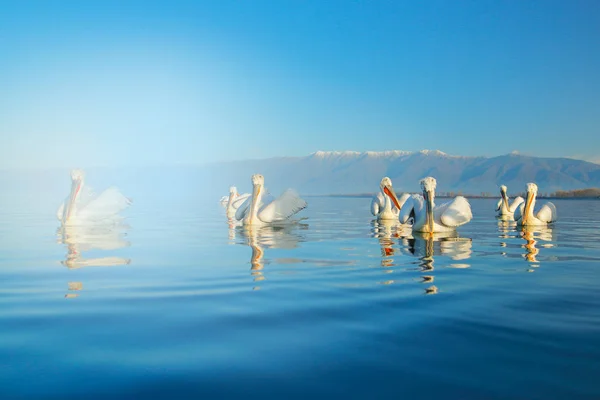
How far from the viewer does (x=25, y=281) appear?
8016mm

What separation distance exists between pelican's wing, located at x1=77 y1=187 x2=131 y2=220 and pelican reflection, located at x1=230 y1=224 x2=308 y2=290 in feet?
17.2

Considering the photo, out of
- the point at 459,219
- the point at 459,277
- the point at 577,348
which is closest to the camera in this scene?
the point at 577,348

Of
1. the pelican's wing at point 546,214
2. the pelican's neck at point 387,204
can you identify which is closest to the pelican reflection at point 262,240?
the pelican's neck at point 387,204

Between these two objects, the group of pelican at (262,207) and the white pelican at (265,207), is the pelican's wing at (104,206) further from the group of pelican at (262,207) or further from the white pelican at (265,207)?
the white pelican at (265,207)

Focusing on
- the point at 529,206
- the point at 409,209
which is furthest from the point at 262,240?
the point at 529,206

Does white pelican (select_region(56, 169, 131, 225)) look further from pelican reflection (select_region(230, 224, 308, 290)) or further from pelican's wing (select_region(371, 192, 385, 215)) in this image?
pelican's wing (select_region(371, 192, 385, 215))

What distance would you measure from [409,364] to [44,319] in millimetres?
3586

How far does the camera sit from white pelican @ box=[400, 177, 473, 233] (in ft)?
47.4

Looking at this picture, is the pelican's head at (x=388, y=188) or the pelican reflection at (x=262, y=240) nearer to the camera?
the pelican reflection at (x=262, y=240)

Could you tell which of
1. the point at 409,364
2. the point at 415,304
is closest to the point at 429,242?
the point at 415,304

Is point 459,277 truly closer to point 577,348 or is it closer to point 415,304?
point 415,304

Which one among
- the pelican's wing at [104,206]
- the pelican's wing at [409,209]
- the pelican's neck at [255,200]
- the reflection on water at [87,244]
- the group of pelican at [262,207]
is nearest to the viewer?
the reflection on water at [87,244]

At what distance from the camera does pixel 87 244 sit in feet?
43.0

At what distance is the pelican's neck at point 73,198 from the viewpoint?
62.4 ft
